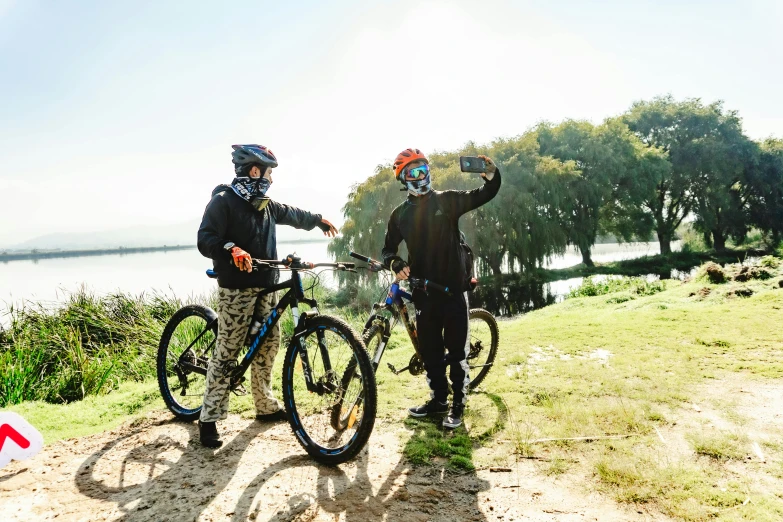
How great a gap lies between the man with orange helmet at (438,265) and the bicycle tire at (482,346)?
2.81ft

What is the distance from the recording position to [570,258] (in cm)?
3884

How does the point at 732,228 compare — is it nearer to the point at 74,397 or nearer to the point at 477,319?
the point at 477,319

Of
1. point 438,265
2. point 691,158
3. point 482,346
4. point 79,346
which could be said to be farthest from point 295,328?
point 691,158

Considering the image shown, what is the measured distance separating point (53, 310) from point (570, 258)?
3665 cm

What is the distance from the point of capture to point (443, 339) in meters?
4.09

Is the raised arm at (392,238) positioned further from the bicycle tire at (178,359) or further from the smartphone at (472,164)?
the bicycle tire at (178,359)

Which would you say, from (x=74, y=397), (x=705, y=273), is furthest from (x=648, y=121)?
(x=74, y=397)

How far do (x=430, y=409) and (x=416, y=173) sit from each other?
6.93 ft

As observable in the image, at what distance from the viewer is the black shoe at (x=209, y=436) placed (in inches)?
143

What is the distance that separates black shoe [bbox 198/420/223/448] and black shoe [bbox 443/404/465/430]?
1.83 m

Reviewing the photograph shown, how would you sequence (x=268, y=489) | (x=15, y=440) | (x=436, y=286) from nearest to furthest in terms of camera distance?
(x=268, y=489) < (x=15, y=440) < (x=436, y=286)

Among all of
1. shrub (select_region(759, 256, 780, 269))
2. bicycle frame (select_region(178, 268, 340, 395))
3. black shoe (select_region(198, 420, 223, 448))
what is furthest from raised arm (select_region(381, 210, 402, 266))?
shrub (select_region(759, 256, 780, 269))

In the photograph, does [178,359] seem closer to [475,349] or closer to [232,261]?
[232,261]

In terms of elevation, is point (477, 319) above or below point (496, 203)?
below
